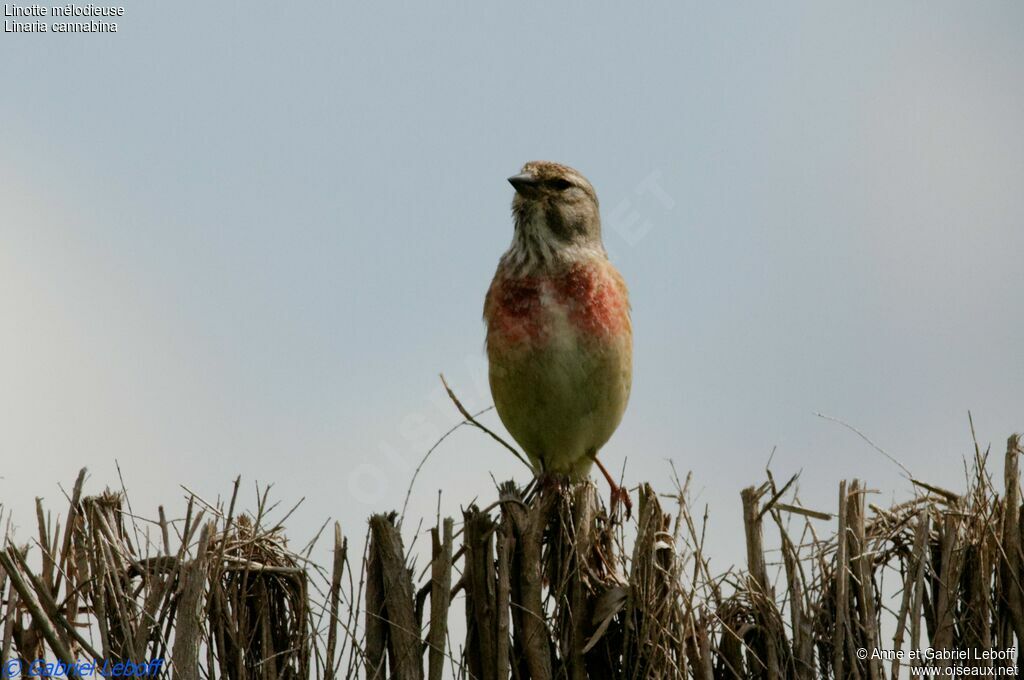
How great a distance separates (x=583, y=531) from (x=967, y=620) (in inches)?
71.7

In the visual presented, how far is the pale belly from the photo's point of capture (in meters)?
7.33

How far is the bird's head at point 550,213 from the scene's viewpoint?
25.2 ft

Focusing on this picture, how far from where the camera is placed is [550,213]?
25.4ft

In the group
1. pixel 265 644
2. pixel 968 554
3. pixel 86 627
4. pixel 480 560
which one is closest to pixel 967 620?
pixel 968 554

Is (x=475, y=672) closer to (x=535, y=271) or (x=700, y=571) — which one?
(x=700, y=571)

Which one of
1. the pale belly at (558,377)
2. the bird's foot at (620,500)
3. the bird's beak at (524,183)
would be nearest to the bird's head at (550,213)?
the bird's beak at (524,183)

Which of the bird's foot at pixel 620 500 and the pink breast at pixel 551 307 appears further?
the pink breast at pixel 551 307

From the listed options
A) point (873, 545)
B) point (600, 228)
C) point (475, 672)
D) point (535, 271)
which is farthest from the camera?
point (600, 228)

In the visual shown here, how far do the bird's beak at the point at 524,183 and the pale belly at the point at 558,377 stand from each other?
715 millimetres

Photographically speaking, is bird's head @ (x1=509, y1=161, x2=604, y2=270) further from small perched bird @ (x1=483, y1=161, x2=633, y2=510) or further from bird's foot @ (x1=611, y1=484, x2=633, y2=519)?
bird's foot @ (x1=611, y1=484, x2=633, y2=519)

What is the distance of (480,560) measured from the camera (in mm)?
5902

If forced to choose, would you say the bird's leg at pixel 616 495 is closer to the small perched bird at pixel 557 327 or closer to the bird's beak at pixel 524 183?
the small perched bird at pixel 557 327

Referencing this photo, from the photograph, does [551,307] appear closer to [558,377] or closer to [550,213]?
[558,377]

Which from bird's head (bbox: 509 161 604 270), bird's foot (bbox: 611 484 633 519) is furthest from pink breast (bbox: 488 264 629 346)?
bird's foot (bbox: 611 484 633 519)
